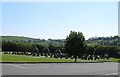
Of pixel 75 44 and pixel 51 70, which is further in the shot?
pixel 75 44

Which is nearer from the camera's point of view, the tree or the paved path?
the paved path

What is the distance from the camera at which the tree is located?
4250 centimetres

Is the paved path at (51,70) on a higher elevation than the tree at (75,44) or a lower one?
lower

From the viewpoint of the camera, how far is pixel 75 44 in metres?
42.5

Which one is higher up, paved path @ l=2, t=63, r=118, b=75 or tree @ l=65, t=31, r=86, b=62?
tree @ l=65, t=31, r=86, b=62

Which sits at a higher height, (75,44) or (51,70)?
(75,44)

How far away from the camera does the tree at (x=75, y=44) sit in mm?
42500

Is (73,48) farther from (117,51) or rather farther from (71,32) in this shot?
(117,51)

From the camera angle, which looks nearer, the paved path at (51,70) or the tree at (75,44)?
the paved path at (51,70)

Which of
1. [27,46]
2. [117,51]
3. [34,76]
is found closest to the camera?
[34,76]

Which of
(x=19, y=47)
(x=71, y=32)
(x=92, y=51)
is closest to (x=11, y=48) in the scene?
(x=19, y=47)

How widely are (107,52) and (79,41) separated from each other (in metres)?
44.8

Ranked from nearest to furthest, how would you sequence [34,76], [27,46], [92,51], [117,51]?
1. [34,76]
2. [117,51]
3. [92,51]
4. [27,46]

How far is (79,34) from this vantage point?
43.5 metres
